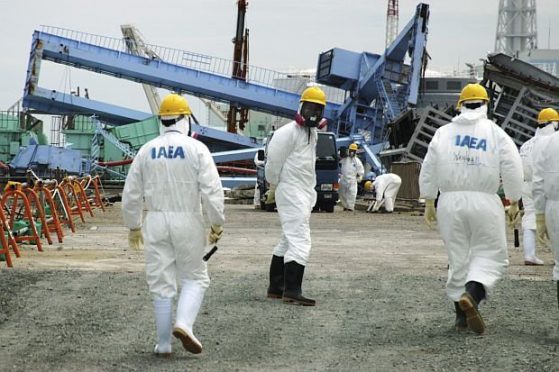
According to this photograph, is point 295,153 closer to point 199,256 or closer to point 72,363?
point 199,256

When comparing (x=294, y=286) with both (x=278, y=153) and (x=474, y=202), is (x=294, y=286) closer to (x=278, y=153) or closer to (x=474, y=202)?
(x=278, y=153)

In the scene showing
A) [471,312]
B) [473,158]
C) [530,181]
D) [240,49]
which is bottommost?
[471,312]

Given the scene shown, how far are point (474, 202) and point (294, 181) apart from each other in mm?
2486

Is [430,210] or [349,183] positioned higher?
[349,183]

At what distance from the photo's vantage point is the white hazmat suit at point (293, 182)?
1102cm

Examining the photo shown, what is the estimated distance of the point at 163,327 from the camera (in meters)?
8.00

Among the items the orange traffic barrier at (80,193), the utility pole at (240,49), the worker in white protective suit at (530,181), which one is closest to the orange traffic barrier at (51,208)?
the orange traffic barrier at (80,193)

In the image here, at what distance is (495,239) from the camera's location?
9.16 meters

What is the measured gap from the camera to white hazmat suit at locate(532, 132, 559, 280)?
9.28 meters

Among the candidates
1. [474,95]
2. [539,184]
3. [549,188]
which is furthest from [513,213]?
[474,95]

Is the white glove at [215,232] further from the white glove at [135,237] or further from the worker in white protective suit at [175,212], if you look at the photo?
the white glove at [135,237]

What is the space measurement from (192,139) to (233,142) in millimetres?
44057

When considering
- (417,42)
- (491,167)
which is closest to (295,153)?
(491,167)

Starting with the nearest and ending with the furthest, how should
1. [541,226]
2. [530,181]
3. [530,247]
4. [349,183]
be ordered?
[541,226], [530,181], [530,247], [349,183]
